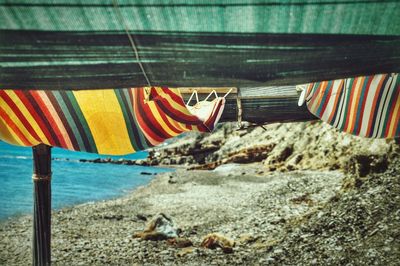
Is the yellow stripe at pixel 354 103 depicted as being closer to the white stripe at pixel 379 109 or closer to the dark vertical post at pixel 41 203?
the white stripe at pixel 379 109

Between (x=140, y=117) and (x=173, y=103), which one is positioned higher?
(x=173, y=103)

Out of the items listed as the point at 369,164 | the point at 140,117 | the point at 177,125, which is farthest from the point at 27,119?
the point at 369,164

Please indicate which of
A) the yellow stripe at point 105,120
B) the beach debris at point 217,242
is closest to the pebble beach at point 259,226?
the beach debris at point 217,242

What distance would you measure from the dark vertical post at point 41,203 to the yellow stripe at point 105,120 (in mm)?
1041

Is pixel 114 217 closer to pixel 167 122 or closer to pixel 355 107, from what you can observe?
pixel 167 122

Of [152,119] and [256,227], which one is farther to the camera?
[256,227]

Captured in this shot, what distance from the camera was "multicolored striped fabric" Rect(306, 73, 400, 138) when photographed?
4.04 metres

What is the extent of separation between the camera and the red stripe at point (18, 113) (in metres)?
A: 3.35

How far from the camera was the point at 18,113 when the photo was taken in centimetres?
341

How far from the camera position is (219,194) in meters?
17.5

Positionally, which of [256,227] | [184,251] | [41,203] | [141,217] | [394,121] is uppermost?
[394,121]

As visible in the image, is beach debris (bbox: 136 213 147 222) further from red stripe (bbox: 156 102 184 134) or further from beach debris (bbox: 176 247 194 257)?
red stripe (bbox: 156 102 184 134)

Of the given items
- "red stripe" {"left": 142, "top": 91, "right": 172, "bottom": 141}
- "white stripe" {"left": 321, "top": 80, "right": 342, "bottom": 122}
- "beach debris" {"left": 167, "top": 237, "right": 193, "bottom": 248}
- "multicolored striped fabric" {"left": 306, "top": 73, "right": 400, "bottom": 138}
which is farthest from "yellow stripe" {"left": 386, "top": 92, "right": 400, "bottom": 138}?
"beach debris" {"left": 167, "top": 237, "right": 193, "bottom": 248}

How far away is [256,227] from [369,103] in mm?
7066
